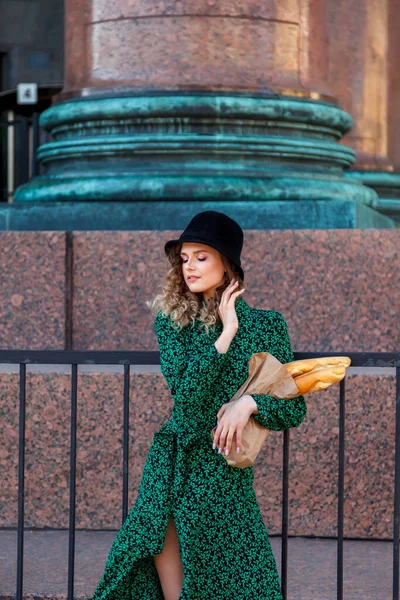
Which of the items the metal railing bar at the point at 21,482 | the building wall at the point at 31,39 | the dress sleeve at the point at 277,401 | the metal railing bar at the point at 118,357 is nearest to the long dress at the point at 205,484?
the dress sleeve at the point at 277,401

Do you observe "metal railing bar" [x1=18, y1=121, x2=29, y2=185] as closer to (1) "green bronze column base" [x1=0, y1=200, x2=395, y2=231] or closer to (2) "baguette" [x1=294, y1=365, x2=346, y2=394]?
(1) "green bronze column base" [x1=0, y1=200, x2=395, y2=231]

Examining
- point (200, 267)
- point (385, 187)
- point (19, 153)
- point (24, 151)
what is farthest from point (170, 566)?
point (19, 153)

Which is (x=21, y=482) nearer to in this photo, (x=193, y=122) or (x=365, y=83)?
(x=193, y=122)

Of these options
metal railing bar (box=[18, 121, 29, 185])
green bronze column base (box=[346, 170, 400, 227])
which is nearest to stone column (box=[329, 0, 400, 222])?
green bronze column base (box=[346, 170, 400, 227])

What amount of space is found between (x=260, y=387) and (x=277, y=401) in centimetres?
8

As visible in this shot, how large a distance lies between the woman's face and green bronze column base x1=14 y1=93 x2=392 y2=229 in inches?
94.7

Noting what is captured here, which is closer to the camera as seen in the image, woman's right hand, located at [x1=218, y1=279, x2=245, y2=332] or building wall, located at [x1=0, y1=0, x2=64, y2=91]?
woman's right hand, located at [x1=218, y1=279, x2=245, y2=332]

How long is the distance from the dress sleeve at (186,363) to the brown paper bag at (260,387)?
0.11 m

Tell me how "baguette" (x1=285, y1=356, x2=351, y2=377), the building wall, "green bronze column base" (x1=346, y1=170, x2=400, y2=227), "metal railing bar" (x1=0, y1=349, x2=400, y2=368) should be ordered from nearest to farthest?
"baguette" (x1=285, y1=356, x2=351, y2=377), "metal railing bar" (x1=0, y1=349, x2=400, y2=368), "green bronze column base" (x1=346, y1=170, x2=400, y2=227), the building wall

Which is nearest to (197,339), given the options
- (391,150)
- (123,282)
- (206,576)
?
(206,576)

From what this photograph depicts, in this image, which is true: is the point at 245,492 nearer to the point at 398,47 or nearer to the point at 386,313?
the point at 386,313

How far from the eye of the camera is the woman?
12.9 ft

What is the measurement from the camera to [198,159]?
6.72 m

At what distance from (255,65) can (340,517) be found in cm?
318
